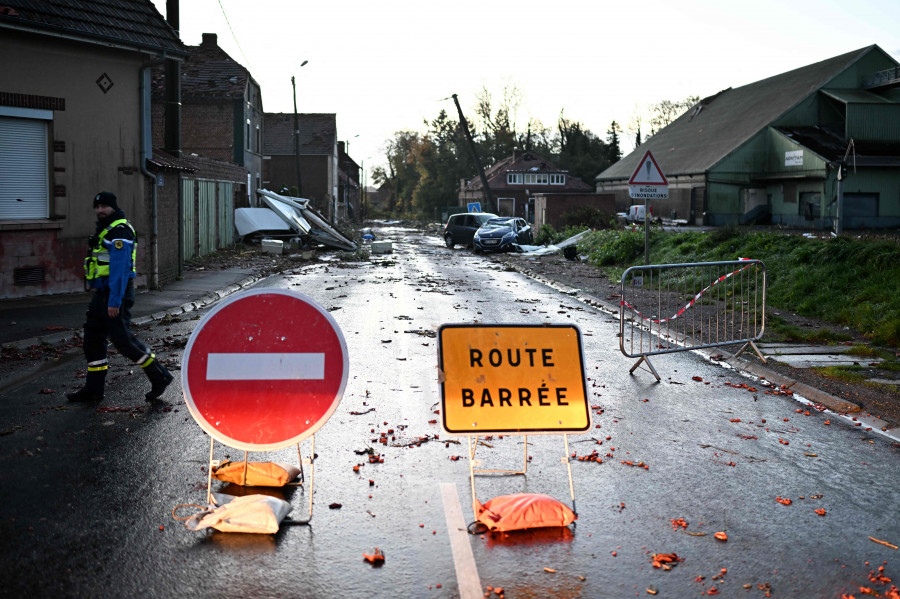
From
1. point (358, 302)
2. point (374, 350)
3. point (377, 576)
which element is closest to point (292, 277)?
point (358, 302)

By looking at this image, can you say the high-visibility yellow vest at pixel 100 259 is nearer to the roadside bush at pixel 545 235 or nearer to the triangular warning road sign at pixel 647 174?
the triangular warning road sign at pixel 647 174

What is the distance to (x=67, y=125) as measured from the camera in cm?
1587

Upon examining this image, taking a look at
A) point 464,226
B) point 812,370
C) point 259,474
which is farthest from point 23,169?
point 464,226

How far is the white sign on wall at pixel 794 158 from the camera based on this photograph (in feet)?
154

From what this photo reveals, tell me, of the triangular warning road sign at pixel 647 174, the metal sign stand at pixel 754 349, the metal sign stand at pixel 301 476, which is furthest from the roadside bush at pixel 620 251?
the metal sign stand at pixel 301 476

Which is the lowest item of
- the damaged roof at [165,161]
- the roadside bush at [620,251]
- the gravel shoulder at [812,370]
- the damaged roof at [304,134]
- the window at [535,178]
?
the gravel shoulder at [812,370]

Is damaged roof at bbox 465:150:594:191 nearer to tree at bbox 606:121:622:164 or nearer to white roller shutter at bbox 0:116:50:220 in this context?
tree at bbox 606:121:622:164

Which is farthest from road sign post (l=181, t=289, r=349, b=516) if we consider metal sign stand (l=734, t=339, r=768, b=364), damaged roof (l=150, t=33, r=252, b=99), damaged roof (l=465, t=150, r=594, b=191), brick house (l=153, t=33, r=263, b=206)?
damaged roof (l=465, t=150, r=594, b=191)

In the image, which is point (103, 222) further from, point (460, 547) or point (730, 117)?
point (730, 117)

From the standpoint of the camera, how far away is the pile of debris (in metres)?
35.4

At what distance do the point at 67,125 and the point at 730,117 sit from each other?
166ft

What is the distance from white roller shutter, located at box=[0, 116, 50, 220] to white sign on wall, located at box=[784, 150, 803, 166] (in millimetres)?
41446

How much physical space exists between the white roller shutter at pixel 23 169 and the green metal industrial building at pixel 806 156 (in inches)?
1519

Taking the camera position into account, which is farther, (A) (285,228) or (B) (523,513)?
(A) (285,228)
